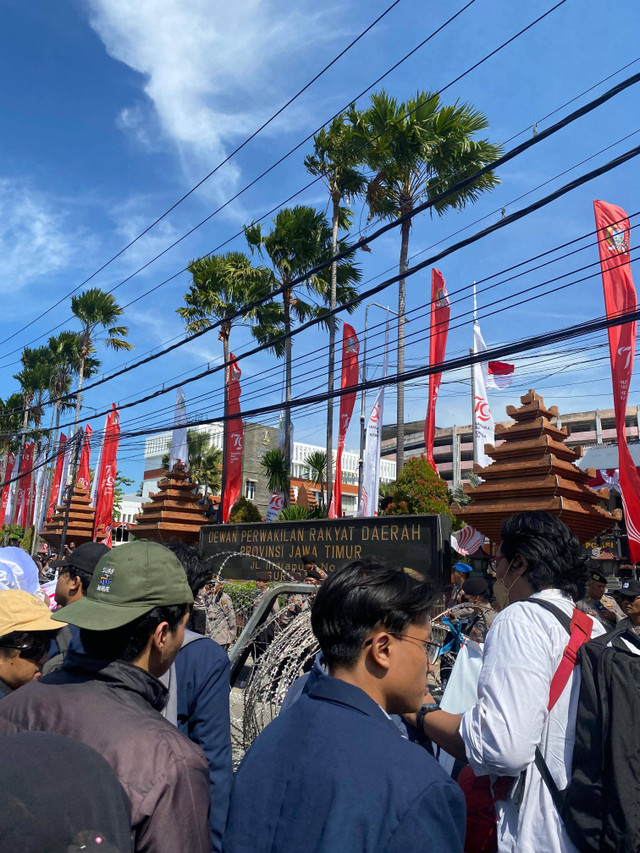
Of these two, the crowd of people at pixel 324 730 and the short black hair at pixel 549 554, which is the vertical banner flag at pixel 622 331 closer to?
the short black hair at pixel 549 554

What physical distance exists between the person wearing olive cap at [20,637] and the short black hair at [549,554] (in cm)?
187

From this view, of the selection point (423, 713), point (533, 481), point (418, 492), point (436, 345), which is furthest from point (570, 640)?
point (436, 345)

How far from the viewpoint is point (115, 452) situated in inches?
1067

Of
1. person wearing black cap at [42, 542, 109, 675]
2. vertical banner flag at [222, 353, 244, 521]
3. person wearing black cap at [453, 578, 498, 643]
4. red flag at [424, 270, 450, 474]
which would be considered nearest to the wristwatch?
person wearing black cap at [42, 542, 109, 675]

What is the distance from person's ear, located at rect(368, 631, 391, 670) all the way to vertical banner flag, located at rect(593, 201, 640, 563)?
10483mm

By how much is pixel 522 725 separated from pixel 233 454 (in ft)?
67.1

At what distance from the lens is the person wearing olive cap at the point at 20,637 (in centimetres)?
258

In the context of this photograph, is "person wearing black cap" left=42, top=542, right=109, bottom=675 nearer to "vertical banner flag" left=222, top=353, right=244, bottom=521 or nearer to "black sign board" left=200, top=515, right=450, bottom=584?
"black sign board" left=200, top=515, right=450, bottom=584

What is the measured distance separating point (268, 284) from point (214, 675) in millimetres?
23288

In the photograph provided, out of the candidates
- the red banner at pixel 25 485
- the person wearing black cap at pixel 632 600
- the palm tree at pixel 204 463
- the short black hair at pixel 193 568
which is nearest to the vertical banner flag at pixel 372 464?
the person wearing black cap at pixel 632 600

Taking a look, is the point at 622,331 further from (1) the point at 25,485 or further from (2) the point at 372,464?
(1) the point at 25,485

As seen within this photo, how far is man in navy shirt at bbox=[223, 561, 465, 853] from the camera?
1177mm

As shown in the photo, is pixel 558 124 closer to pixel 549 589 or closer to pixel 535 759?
pixel 549 589

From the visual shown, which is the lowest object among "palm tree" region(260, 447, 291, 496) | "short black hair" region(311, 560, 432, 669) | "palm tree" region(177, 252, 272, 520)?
"short black hair" region(311, 560, 432, 669)
